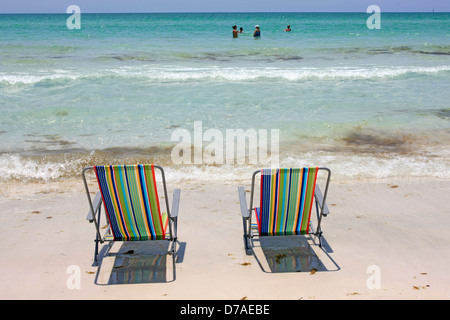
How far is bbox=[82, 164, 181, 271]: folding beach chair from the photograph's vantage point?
12.5 ft

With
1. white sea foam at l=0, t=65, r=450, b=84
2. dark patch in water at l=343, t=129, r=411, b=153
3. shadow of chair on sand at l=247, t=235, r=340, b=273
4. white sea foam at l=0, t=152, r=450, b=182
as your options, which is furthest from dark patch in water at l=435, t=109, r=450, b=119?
shadow of chair on sand at l=247, t=235, r=340, b=273

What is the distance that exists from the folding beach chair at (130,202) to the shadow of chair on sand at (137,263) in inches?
5.8

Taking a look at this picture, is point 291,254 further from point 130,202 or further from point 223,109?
point 223,109

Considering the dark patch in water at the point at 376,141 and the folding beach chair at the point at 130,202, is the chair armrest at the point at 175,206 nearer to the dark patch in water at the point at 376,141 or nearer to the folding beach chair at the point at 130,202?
the folding beach chair at the point at 130,202

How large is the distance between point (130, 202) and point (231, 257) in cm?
111

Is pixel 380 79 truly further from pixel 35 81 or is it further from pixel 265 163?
pixel 35 81

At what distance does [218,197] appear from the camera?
5.89m

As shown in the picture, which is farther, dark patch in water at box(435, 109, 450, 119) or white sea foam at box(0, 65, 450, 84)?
white sea foam at box(0, 65, 450, 84)

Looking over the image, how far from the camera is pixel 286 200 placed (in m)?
4.04

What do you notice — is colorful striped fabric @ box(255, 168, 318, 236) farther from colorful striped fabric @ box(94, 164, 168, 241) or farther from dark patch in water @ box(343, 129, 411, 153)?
dark patch in water @ box(343, 129, 411, 153)

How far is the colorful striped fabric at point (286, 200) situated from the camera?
12.8 feet

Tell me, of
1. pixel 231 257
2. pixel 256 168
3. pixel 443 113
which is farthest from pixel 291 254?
pixel 443 113

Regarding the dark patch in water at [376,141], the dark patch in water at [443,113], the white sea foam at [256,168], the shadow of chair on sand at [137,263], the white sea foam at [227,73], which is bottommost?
the shadow of chair on sand at [137,263]

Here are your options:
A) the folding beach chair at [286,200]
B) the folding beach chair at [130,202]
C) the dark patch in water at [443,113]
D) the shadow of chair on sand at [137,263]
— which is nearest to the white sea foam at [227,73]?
the dark patch in water at [443,113]
